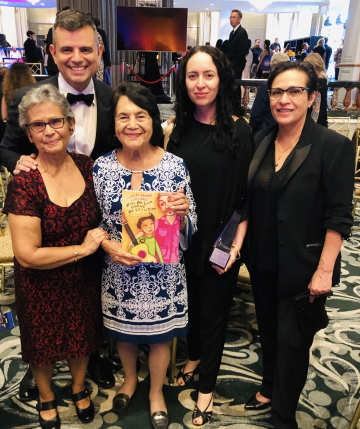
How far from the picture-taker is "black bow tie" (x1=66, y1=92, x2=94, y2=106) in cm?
187

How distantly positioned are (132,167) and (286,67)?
0.80 metres

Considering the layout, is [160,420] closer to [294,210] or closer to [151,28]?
[294,210]

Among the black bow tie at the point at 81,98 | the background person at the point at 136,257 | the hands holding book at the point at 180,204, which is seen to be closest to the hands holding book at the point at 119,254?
the background person at the point at 136,257

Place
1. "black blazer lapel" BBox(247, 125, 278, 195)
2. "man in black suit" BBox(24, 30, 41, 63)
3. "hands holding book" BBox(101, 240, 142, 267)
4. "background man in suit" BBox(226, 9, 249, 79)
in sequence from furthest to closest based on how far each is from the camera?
"man in black suit" BBox(24, 30, 41, 63) < "background man in suit" BBox(226, 9, 249, 79) < "black blazer lapel" BBox(247, 125, 278, 195) < "hands holding book" BBox(101, 240, 142, 267)

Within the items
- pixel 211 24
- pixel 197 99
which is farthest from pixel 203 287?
pixel 211 24

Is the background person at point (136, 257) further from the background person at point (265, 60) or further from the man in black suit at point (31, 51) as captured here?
the background person at point (265, 60)

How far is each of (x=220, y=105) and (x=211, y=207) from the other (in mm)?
487

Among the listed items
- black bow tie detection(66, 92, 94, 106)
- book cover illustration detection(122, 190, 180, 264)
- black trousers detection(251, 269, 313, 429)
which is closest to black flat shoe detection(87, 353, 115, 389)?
black trousers detection(251, 269, 313, 429)

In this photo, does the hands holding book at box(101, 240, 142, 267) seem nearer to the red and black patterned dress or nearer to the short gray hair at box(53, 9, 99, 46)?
the red and black patterned dress

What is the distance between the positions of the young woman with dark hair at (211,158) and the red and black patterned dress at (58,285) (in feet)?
1.62

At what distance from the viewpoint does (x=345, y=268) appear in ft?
12.6

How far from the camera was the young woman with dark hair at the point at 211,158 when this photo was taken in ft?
5.58

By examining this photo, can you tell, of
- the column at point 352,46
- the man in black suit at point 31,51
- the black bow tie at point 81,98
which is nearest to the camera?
the black bow tie at point 81,98

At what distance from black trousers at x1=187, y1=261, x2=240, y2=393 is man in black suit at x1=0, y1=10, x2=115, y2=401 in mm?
851
